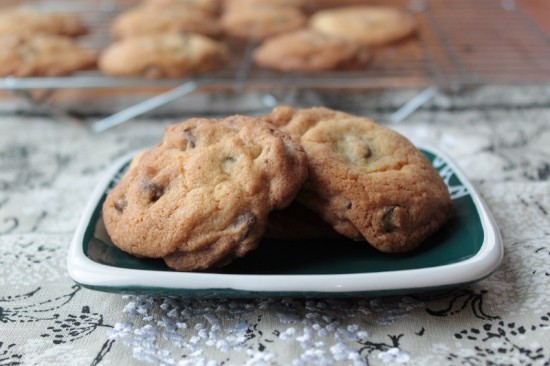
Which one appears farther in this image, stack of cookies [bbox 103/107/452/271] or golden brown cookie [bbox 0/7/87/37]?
golden brown cookie [bbox 0/7/87/37]

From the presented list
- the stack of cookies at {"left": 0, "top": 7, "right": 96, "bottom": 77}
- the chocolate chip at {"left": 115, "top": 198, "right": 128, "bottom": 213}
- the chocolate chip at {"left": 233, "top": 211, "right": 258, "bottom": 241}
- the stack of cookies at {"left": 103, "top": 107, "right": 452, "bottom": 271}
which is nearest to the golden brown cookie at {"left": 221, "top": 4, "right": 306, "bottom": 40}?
the stack of cookies at {"left": 0, "top": 7, "right": 96, "bottom": 77}

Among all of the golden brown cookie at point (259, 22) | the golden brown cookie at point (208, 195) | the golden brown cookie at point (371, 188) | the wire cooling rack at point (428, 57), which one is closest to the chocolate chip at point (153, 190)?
the golden brown cookie at point (208, 195)

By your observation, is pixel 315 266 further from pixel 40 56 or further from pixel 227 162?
pixel 40 56

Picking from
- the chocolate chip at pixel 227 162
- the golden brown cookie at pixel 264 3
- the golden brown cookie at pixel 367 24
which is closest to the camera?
the chocolate chip at pixel 227 162

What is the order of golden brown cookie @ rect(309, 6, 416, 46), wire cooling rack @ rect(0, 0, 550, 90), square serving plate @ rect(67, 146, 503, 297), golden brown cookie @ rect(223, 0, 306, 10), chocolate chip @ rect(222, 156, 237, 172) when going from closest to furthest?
square serving plate @ rect(67, 146, 503, 297)
chocolate chip @ rect(222, 156, 237, 172)
wire cooling rack @ rect(0, 0, 550, 90)
golden brown cookie @ rect(309, 6, 416, 46)
golden brown cookie @ rect(223, 0, 306, 10)

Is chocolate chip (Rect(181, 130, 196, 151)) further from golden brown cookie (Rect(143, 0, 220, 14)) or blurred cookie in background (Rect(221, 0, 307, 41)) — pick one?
golden brown cookie (Rect(143, 0, 220, 14))

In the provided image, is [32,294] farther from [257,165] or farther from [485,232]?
[485,232]

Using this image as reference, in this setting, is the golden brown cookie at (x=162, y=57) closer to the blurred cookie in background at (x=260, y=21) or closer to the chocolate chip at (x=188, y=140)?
the blurred cookie in background at (x=260, y=21)

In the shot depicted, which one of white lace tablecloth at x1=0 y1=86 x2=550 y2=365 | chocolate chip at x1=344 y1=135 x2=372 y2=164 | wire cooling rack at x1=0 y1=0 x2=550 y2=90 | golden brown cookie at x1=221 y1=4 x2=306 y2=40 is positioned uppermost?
chocolate chip at x1=344 y1=135 x2=372 y2=164
